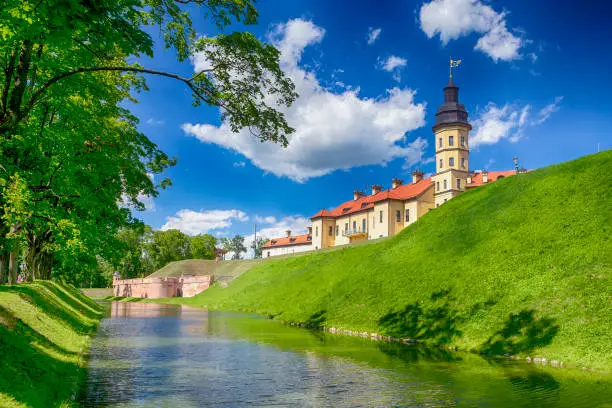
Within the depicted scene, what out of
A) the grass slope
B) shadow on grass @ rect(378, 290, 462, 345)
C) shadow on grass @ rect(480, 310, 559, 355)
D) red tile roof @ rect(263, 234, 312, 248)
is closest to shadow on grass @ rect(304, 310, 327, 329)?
the grass slope

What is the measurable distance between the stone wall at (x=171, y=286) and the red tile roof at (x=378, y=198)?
115 feet

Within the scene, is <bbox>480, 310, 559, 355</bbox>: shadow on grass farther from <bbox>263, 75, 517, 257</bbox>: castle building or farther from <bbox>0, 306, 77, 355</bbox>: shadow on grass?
<bbox>263, 75, 517, 257</bbox>: castle building

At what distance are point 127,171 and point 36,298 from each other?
7.36 m

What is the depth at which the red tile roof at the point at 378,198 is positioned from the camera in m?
94.9

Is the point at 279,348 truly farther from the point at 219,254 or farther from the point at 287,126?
the point at 219,254

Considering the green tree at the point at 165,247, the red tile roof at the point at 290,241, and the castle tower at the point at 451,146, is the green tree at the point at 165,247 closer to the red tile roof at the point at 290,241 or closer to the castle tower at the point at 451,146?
the red tile roof at the point at 290,241

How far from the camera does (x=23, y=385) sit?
382 inches

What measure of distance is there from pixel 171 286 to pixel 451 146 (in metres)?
64.4

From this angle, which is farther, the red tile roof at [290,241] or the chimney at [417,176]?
the red tile roof at [290,241]

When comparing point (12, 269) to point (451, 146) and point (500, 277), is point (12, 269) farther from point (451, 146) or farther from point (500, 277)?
point (451, 146)

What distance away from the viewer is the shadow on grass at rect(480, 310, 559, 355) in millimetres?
19891

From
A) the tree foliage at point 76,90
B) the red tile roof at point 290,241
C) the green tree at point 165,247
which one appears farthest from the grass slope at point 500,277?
the green tree at point 165,247

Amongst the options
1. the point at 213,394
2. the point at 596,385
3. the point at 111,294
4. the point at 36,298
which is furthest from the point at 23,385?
the point at 111,294

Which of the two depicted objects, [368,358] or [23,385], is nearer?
[23,385]
